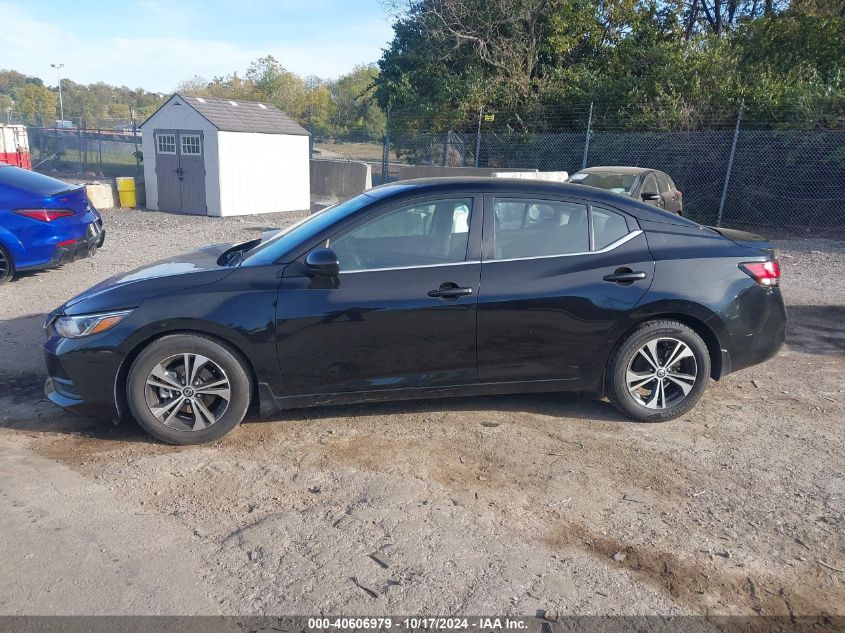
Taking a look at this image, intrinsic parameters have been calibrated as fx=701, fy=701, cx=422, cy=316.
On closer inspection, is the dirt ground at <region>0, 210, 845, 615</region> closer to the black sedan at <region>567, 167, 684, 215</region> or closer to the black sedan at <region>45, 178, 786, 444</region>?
the black sedan at <region>45, 178, 786, 444</region>

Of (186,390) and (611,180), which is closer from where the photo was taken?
(186,390)

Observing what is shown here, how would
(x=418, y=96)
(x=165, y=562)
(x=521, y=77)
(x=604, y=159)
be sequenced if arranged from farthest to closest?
(x=418, y=96) → (x=521, y=77) → (x=604, y=159) → (x=165, y=562)

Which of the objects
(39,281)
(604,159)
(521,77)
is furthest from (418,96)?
(39,281)

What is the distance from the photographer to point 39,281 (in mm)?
9117

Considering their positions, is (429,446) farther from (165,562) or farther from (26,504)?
(26,504)

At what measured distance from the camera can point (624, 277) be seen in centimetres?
471

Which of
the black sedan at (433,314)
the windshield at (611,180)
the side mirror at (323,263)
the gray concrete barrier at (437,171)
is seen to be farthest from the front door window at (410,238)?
the gray concrete barrier at (437,171)

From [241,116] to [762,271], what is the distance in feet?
50.8

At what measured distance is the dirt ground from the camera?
3008 mm

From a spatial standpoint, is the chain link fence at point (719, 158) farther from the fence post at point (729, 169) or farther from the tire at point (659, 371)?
the tire at point (659, 371)

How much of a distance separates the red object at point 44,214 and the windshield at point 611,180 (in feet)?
24.3

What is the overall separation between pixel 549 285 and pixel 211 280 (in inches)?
86.4

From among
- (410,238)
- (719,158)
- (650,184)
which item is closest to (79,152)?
(719,158)

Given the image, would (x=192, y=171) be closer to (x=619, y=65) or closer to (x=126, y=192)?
(x=126, y=192)
